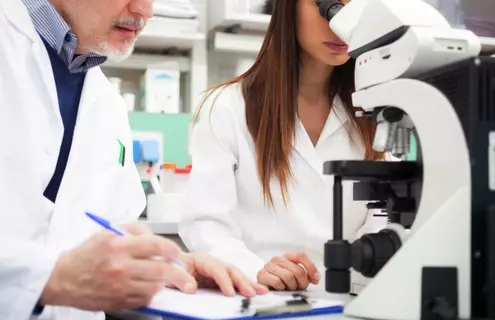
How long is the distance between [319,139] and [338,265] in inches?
29.8

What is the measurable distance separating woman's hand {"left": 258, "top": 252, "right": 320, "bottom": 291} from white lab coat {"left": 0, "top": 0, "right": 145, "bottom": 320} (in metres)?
0.36

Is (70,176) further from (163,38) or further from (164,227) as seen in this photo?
(163,38)

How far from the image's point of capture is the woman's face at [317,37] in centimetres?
142

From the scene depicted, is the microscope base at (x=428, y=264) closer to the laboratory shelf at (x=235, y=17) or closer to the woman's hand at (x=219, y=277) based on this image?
the woman's hand at (x=219, y=277)

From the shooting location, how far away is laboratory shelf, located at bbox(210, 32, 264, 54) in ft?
8.46

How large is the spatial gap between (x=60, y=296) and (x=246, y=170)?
0.70 meters

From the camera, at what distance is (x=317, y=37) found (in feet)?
4.72

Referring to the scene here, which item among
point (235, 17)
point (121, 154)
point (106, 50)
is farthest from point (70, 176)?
point (235, 17)

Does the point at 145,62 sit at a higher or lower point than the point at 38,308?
higher

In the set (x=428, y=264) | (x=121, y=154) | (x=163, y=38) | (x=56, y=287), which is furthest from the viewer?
(x=163, y=38)

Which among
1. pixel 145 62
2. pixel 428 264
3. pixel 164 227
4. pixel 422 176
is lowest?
pixel 164 227

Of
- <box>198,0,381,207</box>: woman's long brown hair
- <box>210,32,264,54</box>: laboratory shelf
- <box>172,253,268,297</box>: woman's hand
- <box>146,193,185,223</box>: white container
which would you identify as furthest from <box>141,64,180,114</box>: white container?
<box>172,253,268,297</box>: woman's hand

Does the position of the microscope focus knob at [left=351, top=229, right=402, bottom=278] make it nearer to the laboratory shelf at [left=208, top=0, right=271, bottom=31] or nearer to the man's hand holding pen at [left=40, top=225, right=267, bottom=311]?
the man's hand holding pen at [left=40, top=225, right=267, bottom=311]

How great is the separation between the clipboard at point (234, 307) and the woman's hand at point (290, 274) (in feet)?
0.20
